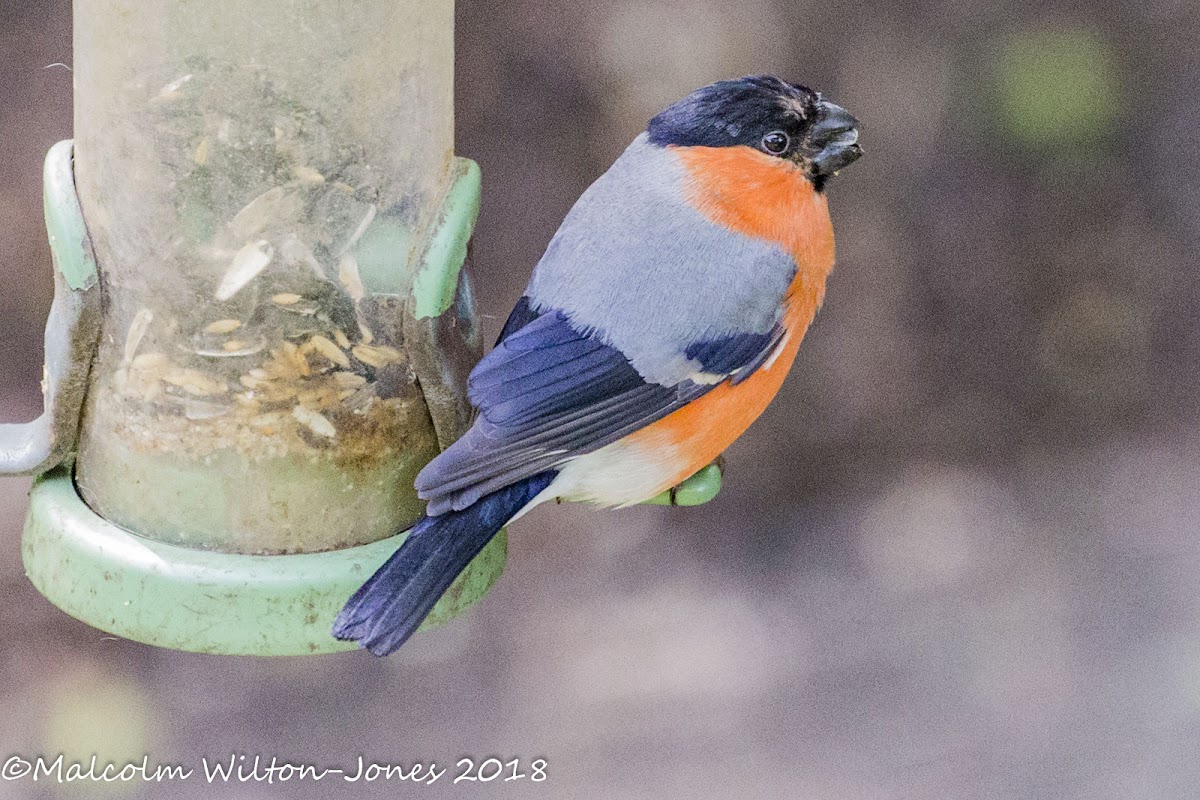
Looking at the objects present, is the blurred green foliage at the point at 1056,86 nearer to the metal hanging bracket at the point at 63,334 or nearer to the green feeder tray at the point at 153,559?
the green feeder tray at the point at 153,559

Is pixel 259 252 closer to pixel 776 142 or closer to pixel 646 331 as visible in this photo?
pixel 646 331

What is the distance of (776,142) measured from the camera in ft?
11.1

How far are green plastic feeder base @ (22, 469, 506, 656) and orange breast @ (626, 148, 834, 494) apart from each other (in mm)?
543

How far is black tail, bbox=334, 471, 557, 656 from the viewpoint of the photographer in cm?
310

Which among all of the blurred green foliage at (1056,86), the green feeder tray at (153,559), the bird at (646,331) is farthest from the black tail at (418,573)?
the blurred green foliage at (1056,86)

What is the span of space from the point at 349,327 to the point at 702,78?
2139 millimetres

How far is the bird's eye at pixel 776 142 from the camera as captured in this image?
337 cm

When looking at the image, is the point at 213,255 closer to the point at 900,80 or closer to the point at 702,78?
the point at 702,78

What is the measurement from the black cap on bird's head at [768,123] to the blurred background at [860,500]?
5.71ft

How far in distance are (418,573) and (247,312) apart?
1.84ft

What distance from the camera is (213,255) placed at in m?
3.26

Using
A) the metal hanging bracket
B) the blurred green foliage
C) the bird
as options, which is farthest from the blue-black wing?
the blurred green foliage

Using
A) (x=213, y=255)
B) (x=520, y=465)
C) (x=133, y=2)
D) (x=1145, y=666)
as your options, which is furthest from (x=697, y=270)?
(x=1145, y=666)
